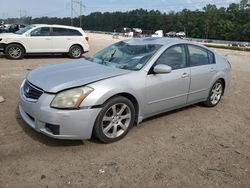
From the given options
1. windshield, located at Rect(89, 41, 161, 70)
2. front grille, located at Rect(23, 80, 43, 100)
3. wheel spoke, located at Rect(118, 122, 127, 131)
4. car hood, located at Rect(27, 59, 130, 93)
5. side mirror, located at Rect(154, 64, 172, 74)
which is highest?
windshield, located at Rect(89, 41, 161, 70)

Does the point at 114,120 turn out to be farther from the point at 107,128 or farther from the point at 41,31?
the point at 41,31

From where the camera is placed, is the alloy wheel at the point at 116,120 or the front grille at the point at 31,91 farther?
the alloy wheel at the point at 116,120

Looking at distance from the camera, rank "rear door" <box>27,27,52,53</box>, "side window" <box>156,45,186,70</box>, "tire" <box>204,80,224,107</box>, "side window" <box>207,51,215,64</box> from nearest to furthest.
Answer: "side window" <box>156,45,186,70</box>
"side window" <box>207,51,215,64</box>
"tire" <box>204,80,224,107</box>
"rear door" <box>27,27,52,53</box>

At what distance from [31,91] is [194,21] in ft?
364

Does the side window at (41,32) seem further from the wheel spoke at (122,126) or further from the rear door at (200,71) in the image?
the wheel spoke at (122,126)

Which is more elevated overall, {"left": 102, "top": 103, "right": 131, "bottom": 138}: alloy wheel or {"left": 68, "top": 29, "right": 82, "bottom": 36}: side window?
{"left": 68, "top": 29, "right": 82, "bottom": 36}: side window

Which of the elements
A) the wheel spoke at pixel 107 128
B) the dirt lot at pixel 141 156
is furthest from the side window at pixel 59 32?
the wheel spoke at pixel 107 128

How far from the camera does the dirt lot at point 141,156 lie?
3627 millimetres

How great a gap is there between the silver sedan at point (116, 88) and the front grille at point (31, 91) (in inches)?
0.6

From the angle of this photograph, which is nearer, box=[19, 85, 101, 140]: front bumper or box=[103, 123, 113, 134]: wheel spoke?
box=[19, 85, 101, 140]: front bumper

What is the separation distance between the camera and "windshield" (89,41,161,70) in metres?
5.03

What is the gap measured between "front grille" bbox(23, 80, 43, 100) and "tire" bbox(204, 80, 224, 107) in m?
3.60

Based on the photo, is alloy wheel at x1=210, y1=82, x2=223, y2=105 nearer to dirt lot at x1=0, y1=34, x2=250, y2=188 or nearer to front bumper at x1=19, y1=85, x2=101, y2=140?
dirt lot at x1=0, y1=34, x2=250, y2=188

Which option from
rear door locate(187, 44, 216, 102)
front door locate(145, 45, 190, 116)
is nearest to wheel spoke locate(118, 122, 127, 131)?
front door locate(145, 45, 190, 116)
